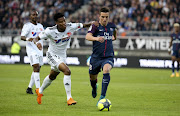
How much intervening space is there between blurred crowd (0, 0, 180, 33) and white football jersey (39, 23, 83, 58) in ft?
62.2

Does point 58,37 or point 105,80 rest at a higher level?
point 58,37

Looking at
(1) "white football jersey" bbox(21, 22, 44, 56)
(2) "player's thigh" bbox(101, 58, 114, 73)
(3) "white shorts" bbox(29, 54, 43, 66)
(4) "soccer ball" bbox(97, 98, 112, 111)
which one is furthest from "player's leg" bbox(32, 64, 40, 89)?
(4) "soccer ball" bbox(97, 98, 112, 111)

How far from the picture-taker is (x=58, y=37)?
9.98m

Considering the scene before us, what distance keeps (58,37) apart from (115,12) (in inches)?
868

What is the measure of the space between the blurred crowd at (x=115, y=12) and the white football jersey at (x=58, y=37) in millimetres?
18960

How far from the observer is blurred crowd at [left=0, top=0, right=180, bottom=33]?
95.0ft

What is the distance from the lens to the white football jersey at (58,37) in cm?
988

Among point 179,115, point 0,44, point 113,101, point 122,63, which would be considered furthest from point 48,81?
point 0,44

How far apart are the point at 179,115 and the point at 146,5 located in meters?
23.1

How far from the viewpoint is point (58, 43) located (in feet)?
33.1

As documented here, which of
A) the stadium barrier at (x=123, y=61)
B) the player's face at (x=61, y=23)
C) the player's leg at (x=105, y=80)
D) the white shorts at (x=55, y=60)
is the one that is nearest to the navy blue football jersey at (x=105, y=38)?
the player's leg at (x=105, y=80)

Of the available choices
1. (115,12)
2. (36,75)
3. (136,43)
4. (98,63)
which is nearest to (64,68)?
(98,63)

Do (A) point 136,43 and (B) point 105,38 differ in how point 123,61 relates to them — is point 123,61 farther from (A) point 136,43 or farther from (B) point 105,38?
(B) point 105,38

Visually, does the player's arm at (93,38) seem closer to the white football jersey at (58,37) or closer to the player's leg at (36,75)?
the white football jersey at (58,37)
